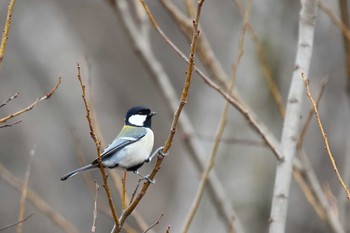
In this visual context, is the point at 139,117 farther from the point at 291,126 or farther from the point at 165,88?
the point at 165,88

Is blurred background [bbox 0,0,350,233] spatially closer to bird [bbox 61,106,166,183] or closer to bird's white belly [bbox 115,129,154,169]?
bird [bbox 61,106,166,183]

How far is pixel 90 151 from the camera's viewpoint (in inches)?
472

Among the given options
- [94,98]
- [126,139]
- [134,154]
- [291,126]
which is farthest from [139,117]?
[94,98]

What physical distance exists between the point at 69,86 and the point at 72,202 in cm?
207

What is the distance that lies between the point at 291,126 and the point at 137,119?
76 centimetres

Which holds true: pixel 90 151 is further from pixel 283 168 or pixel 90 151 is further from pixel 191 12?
pixel 283 168

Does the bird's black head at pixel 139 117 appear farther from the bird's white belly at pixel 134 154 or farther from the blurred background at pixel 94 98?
the blurred background at pixel 94 98

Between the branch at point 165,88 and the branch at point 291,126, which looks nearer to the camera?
the branch at point 291,126

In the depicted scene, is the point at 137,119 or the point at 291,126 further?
the point at 137,119

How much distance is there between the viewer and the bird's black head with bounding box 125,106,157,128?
335 centimetres

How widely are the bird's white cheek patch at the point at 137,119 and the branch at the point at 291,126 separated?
0.69 meters

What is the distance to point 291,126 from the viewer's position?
3201 mm

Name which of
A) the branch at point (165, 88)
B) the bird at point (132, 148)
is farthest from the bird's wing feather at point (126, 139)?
the branch at point (165, 88)

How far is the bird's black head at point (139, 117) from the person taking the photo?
3354 mm
